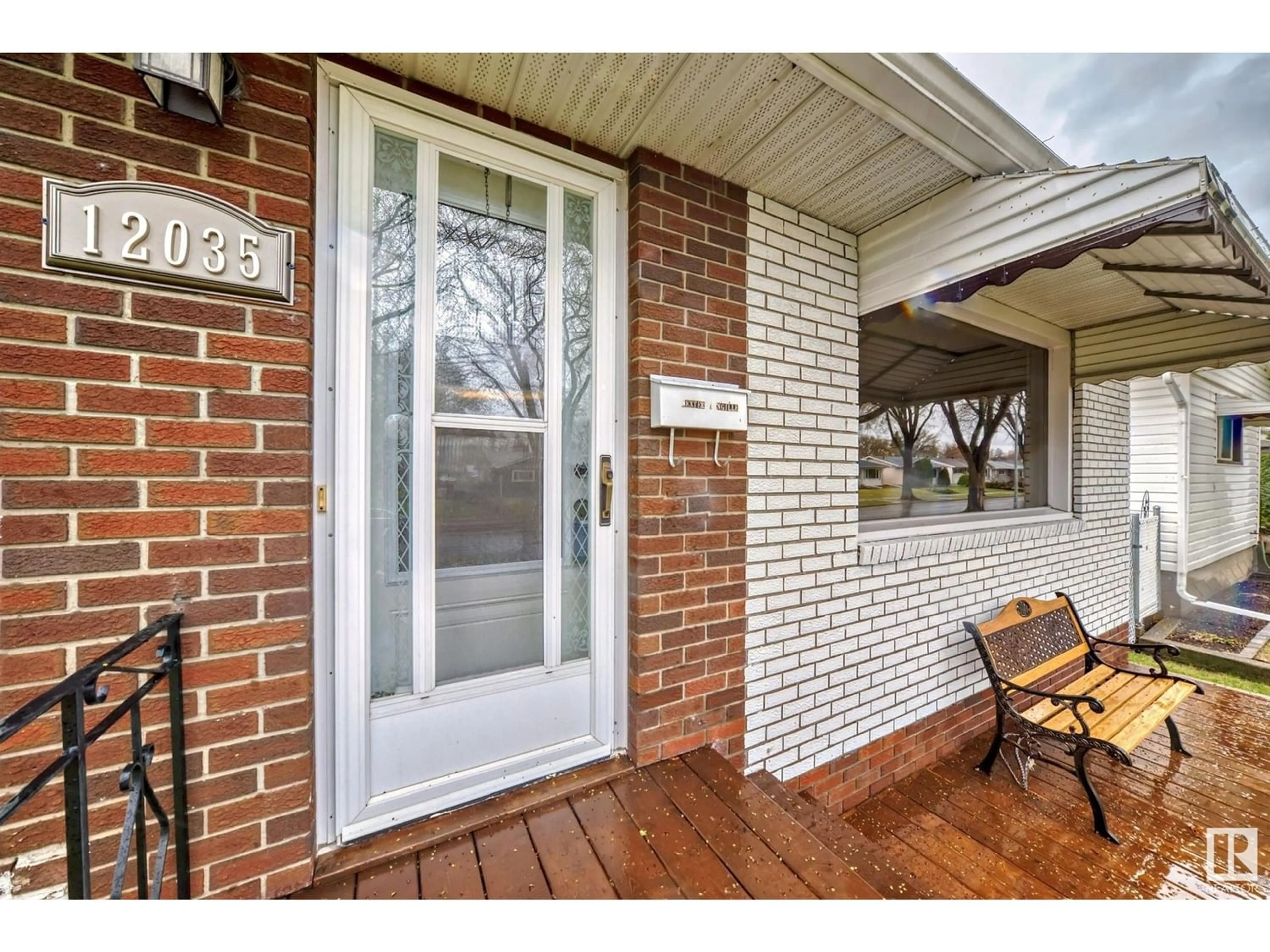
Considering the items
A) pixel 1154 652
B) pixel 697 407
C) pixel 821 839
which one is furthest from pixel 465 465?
pixel 1154 652

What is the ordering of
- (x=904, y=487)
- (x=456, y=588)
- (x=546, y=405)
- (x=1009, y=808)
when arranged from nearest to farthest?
1. (x=456, y=588)
2. (x=546, y=405)
3. (x=1009, y=808)
4. (x=904, y=487)

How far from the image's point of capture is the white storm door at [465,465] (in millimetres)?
1438

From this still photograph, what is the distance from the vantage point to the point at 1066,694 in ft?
8.52

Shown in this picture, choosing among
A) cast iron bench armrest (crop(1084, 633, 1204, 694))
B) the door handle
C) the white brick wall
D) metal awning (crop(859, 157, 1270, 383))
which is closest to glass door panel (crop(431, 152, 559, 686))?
the door handle

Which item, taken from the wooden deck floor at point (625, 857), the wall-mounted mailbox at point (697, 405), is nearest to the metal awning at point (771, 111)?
the wall-mounted mailbox at point (697, 405)

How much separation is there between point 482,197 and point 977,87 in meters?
1.64

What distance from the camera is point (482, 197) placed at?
164 cm

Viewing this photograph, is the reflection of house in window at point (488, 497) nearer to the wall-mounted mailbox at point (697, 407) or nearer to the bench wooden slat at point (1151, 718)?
the wall-mounted mailbox at point (697, 407)

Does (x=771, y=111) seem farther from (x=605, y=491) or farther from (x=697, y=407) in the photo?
(x=605, y=491)

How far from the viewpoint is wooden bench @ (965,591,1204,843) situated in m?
2.37

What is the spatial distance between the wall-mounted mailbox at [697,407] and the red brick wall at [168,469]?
1.06 meters

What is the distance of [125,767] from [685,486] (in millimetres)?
1660
